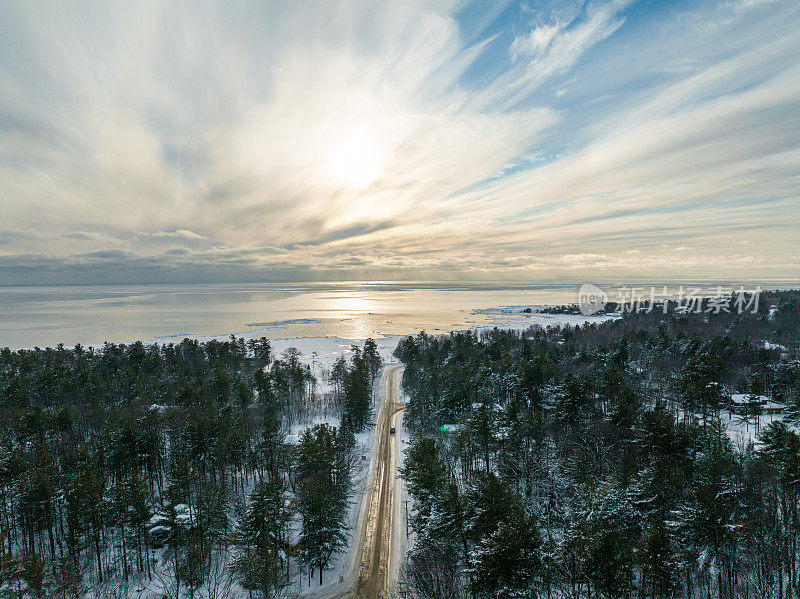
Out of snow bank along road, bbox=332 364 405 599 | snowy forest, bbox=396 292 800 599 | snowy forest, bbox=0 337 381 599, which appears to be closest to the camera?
snowy forest, bbox=396 292 800 599

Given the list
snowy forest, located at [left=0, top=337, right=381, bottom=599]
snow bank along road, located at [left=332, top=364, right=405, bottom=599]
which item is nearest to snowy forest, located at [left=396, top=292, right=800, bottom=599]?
snow bank along road, located at [left=332, top=364, right=405, bottom=599]

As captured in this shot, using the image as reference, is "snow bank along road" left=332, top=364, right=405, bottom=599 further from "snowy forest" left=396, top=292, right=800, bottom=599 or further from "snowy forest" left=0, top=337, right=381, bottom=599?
"snowy forest" left=396, top=292, right=800, bottom=599

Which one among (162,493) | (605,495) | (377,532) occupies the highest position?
(605,495)

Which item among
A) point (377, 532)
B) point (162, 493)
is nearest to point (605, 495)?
point (377, 532)

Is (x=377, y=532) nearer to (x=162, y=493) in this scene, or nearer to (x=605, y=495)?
(x=162, y=493)

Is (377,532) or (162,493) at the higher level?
(162,493)

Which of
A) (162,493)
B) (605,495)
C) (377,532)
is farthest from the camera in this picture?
(377,532)

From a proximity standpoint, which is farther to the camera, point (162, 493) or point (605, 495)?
point (162, 493)
